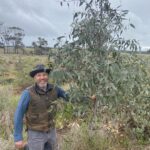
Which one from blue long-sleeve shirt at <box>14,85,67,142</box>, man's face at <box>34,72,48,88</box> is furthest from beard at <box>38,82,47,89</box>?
→ blue long-sleeve shirt at <box>14,85,67,142</box>

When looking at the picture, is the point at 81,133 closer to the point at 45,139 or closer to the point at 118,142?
the point at 118,142

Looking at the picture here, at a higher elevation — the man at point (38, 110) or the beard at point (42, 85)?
the beard at point (42, 85)

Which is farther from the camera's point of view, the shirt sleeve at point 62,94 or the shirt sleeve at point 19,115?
the shirt sleeve at point 62,94

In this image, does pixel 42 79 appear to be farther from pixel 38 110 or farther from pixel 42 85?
pixel 38 110

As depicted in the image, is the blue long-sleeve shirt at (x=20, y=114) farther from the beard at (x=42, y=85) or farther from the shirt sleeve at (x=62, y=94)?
the shirt sleeve at (x=62, y=94)

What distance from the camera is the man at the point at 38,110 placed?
549cm

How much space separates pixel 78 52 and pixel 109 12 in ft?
2.23

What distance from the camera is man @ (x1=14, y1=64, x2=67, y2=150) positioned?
549 cm

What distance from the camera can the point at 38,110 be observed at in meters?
5.61

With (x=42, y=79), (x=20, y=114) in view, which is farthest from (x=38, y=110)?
(x=42, y=79)

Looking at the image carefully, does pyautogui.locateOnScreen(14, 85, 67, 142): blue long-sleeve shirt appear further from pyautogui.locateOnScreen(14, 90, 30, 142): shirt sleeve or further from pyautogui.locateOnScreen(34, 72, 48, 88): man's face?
pyautogui.locateOnScreen(34, 72, 48, 88): man's face

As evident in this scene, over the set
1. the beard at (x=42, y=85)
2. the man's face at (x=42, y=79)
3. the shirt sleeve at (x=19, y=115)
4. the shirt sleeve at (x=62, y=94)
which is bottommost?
the shirt sleeve at (x=19, y=115)

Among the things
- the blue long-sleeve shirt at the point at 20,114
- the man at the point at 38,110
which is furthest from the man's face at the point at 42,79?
the blue long-sleeve shirt at the point at 20,114

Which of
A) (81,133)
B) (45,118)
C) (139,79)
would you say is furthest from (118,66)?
(81,133)
